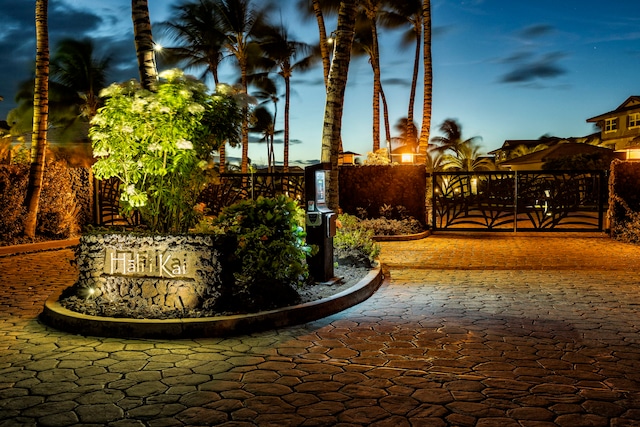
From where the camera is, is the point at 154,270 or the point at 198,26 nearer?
the point at 154,270

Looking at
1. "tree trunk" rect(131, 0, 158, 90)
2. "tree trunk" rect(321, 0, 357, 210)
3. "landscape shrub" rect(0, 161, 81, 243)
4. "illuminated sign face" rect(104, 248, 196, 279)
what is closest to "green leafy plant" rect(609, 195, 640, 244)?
"tree trunk" rect(321, 0, 357, 210)

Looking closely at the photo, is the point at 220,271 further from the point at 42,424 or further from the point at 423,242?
the point at 423,242

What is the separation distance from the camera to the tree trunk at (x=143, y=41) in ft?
32.1

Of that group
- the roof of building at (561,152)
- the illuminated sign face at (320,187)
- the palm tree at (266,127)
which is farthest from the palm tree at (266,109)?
the illuminated sign face at (320,187)

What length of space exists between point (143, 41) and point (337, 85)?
152 inches

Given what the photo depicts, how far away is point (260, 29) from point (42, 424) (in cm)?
3637

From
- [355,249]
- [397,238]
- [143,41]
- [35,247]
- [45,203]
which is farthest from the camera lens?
[397,238]

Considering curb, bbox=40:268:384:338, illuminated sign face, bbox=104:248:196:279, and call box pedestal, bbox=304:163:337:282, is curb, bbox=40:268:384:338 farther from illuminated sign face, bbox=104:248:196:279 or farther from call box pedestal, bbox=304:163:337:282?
call box pedestal, bbox=304:163:337:282

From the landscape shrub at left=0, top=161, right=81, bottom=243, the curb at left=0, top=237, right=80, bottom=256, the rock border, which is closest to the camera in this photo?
the curb at left=0, top=237, right=80, bottom=256

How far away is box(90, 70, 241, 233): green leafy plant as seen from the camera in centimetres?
738

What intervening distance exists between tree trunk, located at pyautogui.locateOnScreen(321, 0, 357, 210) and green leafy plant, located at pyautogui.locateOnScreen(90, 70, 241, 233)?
3815 mm

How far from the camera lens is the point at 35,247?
1368cm

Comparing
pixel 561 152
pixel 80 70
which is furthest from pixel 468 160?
pixel 80 70

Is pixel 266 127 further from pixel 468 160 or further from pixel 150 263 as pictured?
pixel 150 263
